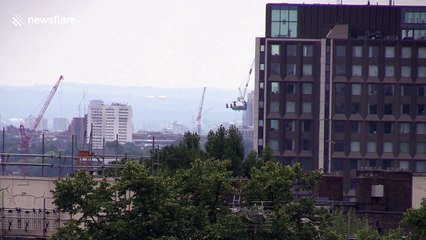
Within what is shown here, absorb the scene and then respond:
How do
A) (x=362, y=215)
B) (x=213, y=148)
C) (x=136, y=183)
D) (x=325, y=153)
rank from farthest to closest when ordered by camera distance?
(x=325, y=153), (x=213, y=148), (x=362, y=215), (x=136, y=183)

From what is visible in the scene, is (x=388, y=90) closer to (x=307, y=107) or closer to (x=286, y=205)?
(x=307, y=107)

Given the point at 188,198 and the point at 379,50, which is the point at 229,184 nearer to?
the point at 188,198

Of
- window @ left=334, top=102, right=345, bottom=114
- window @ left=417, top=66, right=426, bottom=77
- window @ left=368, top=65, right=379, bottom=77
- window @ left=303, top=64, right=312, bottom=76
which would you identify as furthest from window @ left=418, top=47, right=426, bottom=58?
window @ left=303, top=64, right=312, bottom=76

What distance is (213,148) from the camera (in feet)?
423

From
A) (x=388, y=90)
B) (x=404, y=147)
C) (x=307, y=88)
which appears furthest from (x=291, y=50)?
(x=404, y=147)

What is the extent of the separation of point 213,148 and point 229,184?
46.7 m

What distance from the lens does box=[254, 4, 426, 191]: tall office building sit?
158 m

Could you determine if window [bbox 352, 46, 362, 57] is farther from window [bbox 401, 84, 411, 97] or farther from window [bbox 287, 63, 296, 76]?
window [bbox 287, 63, 296, 76]

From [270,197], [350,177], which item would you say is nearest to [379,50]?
[350,177]

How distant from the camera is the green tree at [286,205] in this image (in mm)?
81125

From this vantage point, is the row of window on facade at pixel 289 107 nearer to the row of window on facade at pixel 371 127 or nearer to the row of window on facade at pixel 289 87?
the row of window on facade at pixel 289 87

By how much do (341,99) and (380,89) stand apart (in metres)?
3.41

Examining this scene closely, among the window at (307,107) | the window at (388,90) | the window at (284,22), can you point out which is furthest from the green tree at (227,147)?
the window at (284,22)

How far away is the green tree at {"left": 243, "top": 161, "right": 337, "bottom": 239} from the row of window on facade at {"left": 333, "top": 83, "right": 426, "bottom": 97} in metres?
74.8
